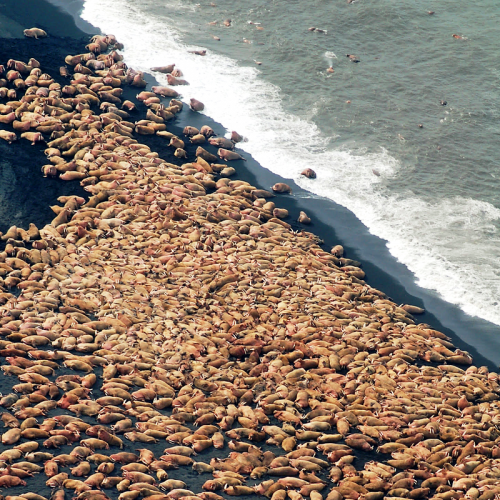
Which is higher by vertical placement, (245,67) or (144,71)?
(245,67)

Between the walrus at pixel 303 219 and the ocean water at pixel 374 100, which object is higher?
the ocean water at pixel 374 100

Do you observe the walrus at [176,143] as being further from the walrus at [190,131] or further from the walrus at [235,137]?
the walrus at [235,137]

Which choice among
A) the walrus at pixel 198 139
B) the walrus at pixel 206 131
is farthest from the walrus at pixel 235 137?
the walrus at pixel 198 139

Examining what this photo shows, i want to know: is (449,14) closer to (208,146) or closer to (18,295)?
(208,146)

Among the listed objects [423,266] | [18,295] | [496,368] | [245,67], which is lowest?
[18,295]

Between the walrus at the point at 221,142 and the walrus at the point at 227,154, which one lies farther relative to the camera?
the walrus at the point at 221,142

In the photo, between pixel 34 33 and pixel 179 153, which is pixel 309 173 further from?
pixel 34 33

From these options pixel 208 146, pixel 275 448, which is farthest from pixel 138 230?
pixel 275 448

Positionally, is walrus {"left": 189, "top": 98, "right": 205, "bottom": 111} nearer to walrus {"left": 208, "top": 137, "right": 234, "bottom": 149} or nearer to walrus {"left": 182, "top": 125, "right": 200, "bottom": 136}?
walrus {"left": 182, "top": 125, "right": 200, "bottom": 136}
